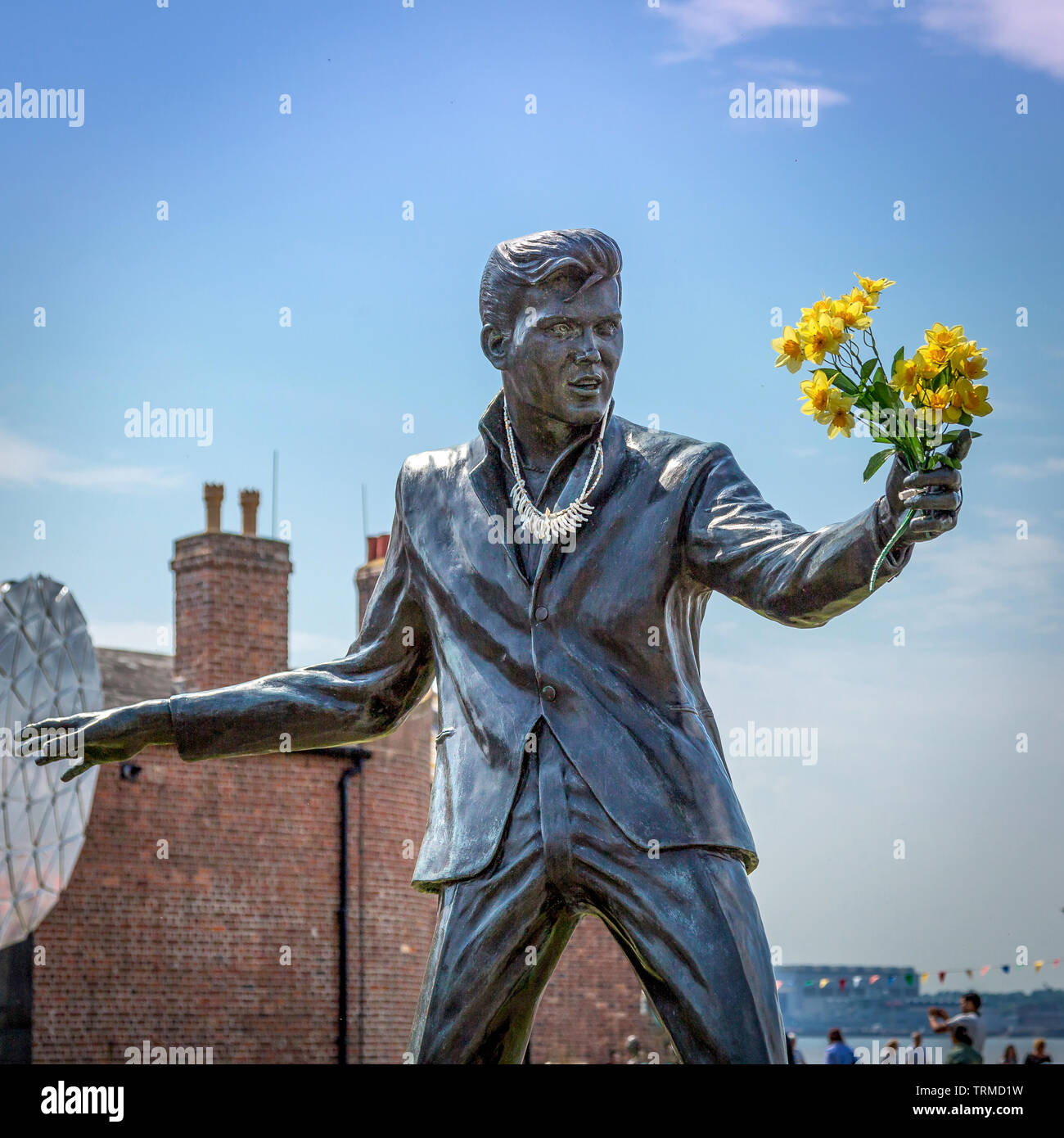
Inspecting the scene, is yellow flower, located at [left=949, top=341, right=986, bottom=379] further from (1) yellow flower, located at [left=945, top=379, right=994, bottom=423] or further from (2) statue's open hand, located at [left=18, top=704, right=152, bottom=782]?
(2) statue's open hand, located at [left=18, top=704, right=152, bottom=782]

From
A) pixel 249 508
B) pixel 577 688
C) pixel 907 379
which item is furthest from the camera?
pixel 249 508

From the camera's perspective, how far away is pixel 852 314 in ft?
12.3

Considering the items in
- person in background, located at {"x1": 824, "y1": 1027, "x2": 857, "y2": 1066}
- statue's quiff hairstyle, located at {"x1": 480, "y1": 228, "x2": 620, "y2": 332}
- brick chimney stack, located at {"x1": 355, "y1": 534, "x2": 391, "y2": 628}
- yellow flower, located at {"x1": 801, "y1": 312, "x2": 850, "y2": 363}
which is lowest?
person in background, located at {"x1": 824, "y1": 1027, "x2": 857, "y2": 1066}

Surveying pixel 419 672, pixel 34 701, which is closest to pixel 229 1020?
pixel 34 701

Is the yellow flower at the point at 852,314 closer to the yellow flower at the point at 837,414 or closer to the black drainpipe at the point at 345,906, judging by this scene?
the yellow flower at the point at 837,414

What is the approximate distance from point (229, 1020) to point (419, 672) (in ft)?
64.7

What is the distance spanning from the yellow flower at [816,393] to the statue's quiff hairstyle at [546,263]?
636 mm

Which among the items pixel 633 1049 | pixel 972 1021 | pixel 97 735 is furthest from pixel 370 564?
pixel 97 735

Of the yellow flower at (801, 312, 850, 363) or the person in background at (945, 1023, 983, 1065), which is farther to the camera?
the person in background at (945, 1023, 983, 1065)

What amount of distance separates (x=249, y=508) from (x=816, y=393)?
23.1m

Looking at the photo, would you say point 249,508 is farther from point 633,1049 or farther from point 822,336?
point 822,336

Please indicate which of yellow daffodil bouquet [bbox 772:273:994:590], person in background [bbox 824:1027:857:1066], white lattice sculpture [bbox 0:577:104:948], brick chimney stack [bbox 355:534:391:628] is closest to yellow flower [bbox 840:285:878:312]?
yellow daffodil bouquet [bbox 772:273:994:590]

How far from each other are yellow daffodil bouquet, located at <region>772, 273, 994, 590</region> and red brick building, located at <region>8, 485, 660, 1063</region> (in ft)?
65.0

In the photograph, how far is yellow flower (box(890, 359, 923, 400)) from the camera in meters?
3.66
